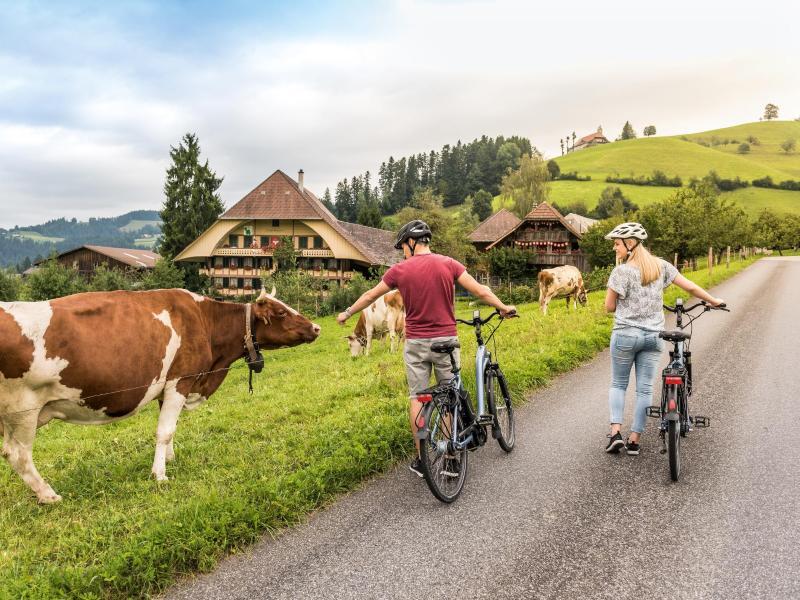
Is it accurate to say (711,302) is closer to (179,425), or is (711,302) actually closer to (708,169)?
(179,425)

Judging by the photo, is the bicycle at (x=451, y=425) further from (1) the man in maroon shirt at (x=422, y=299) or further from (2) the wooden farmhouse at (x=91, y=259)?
(2) the wooden farmhouse at (x=91, y=259)

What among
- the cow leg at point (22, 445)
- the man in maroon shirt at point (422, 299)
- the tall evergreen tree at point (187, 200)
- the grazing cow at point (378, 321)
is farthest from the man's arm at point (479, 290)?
the tall evergreen tree at point (187, 200)

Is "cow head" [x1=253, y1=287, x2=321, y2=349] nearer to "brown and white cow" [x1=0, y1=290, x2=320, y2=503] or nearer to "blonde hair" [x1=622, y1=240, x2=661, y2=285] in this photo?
"brown and white cow" [x1=0, y1=290, x2=320, y2=503]

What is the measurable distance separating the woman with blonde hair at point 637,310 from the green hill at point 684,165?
107785 millimetres

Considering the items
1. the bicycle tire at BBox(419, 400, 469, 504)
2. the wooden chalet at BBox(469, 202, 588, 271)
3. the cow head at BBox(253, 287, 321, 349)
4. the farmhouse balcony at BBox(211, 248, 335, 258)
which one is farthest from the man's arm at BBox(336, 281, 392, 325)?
the wooden chalet at BBox(469, 202, 588, 271)

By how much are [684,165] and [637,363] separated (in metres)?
144

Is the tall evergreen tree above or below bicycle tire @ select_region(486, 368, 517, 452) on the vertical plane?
above

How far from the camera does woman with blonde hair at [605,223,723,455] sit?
18.1 ft

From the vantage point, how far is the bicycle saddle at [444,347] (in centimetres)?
497

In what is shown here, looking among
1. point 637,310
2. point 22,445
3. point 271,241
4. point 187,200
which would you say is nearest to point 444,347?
point 637,310

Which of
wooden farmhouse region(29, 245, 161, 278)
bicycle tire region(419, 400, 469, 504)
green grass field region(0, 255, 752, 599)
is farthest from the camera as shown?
wooden farmhouse region(29, 245, 161, 278)

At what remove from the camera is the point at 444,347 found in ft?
16.4

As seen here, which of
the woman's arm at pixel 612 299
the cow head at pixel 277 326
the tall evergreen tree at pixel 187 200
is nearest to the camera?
the woman's arm at pixel 612 299

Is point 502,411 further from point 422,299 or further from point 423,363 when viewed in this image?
point 422,299
